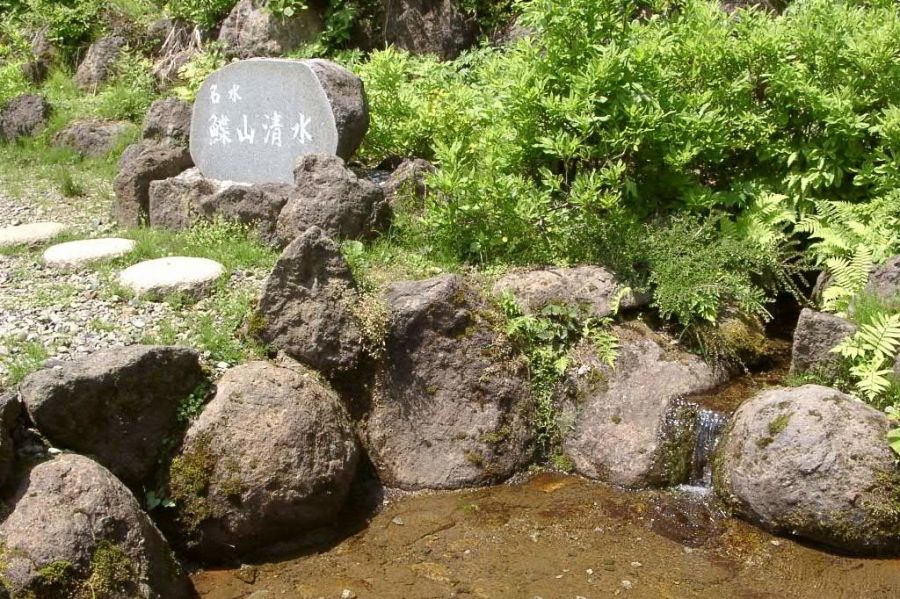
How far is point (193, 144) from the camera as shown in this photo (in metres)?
9.50

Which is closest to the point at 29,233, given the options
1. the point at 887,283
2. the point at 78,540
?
the point at 78,540

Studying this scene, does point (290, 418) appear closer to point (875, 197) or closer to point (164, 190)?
point (164, 190)

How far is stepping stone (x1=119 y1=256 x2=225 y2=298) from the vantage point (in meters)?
7.18

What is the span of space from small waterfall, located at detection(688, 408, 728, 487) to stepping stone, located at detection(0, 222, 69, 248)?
6.00 m

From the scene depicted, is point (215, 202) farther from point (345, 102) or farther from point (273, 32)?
point (273, 32)

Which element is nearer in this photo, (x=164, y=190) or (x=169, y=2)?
(x=164, y=190)

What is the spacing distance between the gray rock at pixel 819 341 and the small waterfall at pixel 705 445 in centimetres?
76

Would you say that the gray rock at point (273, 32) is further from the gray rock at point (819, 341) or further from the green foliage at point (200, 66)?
the gray rock at point (819, 341)

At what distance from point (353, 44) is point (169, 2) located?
3363mm

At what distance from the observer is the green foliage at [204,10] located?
1405cm

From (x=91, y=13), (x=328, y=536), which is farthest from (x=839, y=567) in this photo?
(x=91, y=13)

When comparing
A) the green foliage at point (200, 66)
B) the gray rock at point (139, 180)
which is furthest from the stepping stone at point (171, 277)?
the green foliage at point (200, 66)

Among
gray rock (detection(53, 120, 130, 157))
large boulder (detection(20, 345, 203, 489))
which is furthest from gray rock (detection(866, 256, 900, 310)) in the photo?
gray rock (detection(53, 120, 130, 157))

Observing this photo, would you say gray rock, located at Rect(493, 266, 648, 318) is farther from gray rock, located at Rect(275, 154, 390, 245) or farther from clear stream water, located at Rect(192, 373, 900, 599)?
gray rock, located at Rect(275, 154, 390, 245)
